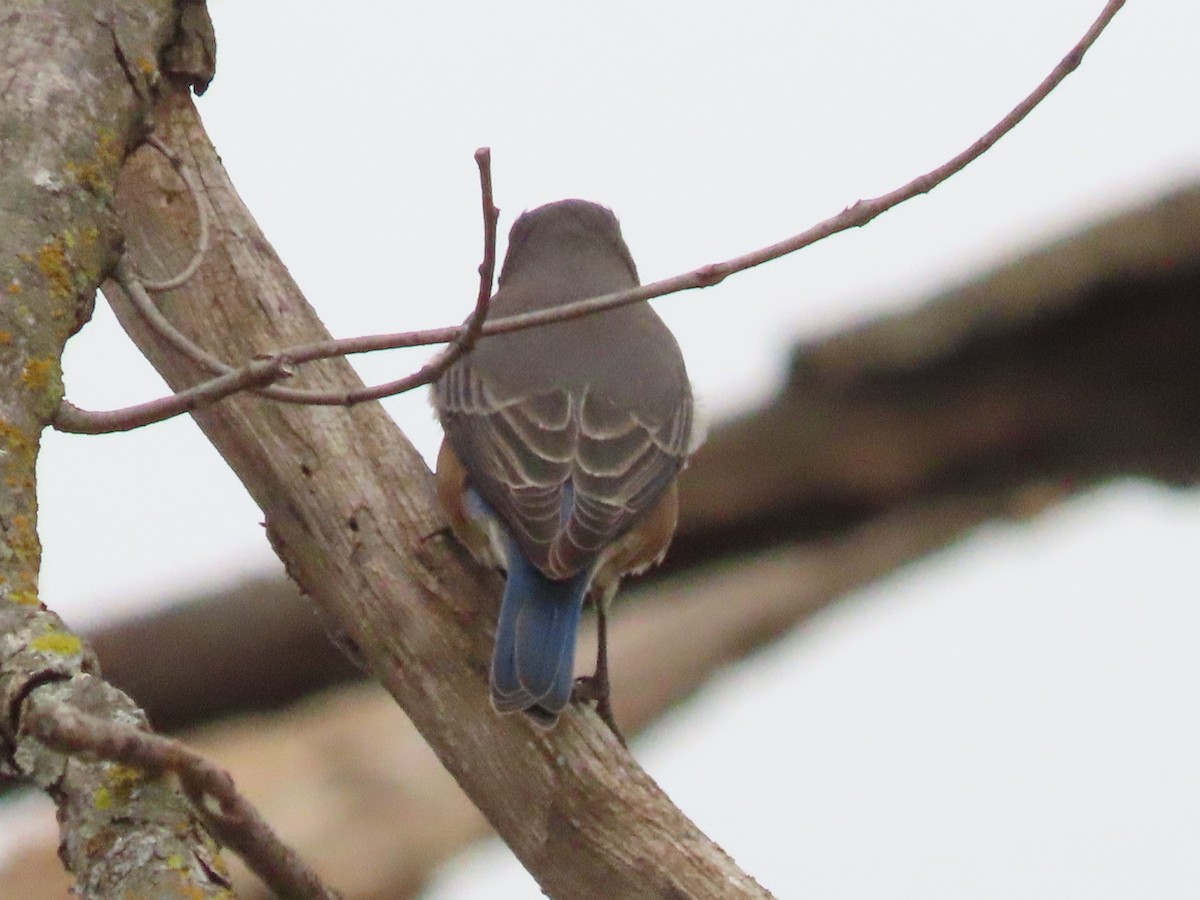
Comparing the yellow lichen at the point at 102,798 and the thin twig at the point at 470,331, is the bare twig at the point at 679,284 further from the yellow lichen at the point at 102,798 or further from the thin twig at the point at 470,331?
the yellow lichen at the point at 102,798

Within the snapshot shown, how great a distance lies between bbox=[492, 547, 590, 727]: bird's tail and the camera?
3.56 metres

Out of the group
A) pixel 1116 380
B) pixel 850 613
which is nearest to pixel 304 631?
pixel 850 613

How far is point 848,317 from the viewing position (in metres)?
5.56


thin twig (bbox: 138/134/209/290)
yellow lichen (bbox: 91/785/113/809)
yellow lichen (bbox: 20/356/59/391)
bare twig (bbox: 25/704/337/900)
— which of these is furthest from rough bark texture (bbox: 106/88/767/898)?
yellow lichen (bbox: 91/785/113/809)

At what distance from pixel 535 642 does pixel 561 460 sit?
0.76 meters

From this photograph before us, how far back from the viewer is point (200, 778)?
218cm

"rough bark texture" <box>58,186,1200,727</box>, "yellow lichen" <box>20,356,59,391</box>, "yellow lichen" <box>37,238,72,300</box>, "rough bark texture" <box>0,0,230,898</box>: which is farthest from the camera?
"rough bark texture" <box>58,186,1200,727</box>

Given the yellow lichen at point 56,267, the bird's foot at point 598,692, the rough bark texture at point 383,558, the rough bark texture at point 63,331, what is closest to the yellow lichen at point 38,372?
the rough bark texture at point 63,331

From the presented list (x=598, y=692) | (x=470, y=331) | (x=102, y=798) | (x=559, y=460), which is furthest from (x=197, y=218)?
(x=102, y=798)

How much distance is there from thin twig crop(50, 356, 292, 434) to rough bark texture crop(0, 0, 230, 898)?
0.03 metres

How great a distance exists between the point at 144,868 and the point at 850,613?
419 centimetres

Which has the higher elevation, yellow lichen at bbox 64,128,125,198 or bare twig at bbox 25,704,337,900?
yellow lichen at bbox 64,128,125,198

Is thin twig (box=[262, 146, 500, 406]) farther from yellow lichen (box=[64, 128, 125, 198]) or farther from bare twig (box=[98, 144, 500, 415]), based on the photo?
yellow lichen (box=[64, 128, 125, 198])

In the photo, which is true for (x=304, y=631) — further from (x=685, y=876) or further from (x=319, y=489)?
(x=685, y=876)
